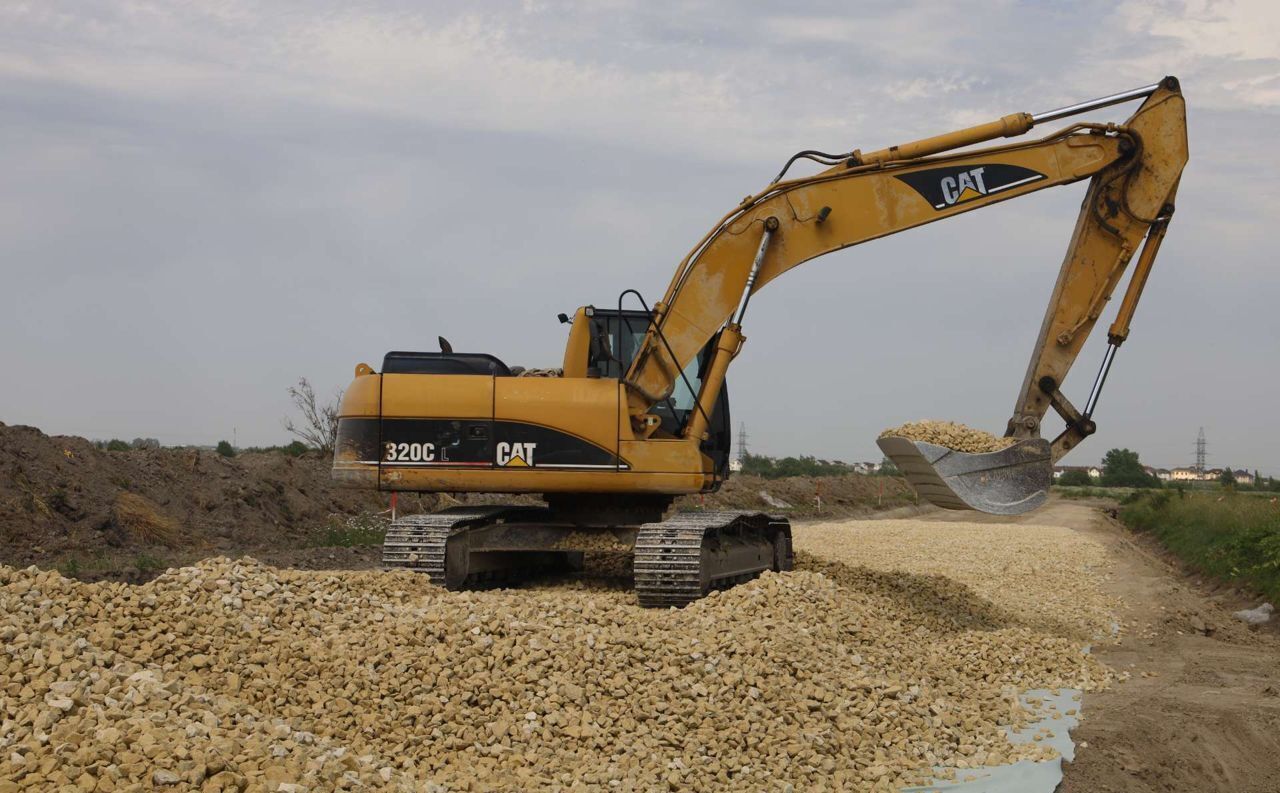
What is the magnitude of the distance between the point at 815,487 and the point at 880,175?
33865mm

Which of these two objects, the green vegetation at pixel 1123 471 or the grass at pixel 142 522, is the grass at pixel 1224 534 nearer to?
the grass at pixel 142 522

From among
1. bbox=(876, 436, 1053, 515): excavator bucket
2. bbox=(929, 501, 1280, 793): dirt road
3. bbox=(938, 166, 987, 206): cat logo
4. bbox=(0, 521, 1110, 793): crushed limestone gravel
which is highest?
bbox=(938, 166, 987, 206): cat logo

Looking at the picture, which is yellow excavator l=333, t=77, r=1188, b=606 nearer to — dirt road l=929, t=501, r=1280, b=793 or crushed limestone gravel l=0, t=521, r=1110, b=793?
crushed limestone gravel l=0, t=521, r=1110, b=793

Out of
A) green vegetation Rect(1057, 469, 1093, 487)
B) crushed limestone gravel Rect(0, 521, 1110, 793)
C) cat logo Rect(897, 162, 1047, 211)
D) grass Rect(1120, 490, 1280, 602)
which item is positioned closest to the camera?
crushed limestone gravel Rect(0, 521, 1110, 793)

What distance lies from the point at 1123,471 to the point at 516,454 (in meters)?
72.4

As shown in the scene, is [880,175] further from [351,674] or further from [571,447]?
[351,674]

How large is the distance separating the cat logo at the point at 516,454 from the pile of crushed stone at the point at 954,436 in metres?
3.15

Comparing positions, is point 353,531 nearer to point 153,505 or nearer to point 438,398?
point 153,505

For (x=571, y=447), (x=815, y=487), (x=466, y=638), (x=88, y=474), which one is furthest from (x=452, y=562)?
(x=815, y=487)

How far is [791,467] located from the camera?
59.0 m

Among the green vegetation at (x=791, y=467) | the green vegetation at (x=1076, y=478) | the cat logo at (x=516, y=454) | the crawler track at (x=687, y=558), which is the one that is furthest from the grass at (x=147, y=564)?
the green vegetation at (x=1076, y=478)

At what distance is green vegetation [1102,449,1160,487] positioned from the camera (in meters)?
73.1

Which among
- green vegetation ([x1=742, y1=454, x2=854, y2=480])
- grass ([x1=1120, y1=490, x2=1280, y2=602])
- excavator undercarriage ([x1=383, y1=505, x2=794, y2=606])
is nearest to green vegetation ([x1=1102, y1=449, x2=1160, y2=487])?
green vegetation ([x1=742, y1=454, x2=854, y2=480])

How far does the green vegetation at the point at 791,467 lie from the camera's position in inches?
2237
